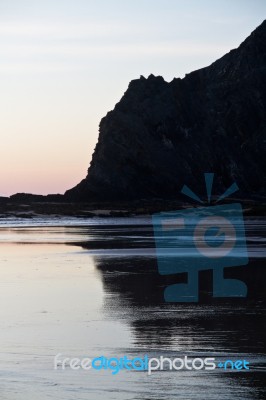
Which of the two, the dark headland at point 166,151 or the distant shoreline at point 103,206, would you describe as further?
the dark headland at point 166,151

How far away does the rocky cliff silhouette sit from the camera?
149 metres

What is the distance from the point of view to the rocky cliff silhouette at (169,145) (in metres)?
149

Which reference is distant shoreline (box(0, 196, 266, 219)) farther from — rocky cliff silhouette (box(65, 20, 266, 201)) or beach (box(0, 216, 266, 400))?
beach (box(0, 216, 266, 400))

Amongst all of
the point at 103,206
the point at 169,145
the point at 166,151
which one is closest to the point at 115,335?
the point at 103,206

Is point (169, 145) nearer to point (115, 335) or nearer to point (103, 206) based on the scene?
point (103, 206)

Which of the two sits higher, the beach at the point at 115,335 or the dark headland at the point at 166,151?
the dark headland at the point at 166,151

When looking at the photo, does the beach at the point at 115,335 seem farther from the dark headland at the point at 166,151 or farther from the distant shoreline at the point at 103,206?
the dark headland at the point at 166,151

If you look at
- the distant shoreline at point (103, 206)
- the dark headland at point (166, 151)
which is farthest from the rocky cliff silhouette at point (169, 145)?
the distant shoreline at point (103, 206)

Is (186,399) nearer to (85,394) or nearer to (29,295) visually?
(85,394)

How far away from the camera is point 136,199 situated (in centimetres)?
14388

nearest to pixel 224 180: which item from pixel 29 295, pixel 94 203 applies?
pixel 94 203

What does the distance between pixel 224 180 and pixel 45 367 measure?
495 feet

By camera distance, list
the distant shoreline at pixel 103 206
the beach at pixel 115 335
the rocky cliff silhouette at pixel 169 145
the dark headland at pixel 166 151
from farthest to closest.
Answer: the rocky cliff silhouette at pixel 169 145 < the dark headland at pixel 166 151 < the distant shoreline at pixel 103 206 < the beach at pixel 115 335

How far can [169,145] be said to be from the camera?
160 meters
